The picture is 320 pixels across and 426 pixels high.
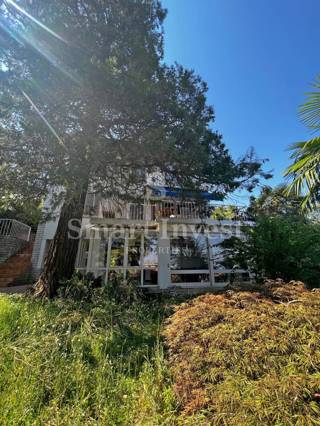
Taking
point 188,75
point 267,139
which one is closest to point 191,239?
point 267,139

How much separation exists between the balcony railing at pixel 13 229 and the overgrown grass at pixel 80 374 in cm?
1069

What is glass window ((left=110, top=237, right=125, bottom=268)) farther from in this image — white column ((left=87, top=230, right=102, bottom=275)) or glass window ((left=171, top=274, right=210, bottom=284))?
glass window ((left=171, top=274, right=210, bottom=284))

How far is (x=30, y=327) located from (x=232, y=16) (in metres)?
10.1

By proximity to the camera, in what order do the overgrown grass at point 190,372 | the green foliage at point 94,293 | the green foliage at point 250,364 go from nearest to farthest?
the green foliage at point 250,364, the overgrown grass at point 190,372, the green foliage at point 94,293

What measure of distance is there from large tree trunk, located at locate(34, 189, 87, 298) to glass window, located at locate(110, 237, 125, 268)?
4.13 m

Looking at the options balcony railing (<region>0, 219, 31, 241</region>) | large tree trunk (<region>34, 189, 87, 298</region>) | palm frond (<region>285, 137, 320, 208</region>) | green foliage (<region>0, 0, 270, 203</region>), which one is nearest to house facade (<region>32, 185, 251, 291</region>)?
balcony railing (<region>0, 219, 31, 241</region>)

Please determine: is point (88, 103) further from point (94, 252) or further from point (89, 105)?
point (94, 252)

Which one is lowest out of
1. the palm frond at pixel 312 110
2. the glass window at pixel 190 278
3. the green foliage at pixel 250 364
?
the green foliage at pixel 250 364

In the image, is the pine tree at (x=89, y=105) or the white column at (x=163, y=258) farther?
the white column at (x=163, y=258)

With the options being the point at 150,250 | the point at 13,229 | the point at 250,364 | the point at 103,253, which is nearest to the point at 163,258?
the point at 150,250

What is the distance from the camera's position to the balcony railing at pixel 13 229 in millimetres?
13117

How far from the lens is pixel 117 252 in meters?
11.9

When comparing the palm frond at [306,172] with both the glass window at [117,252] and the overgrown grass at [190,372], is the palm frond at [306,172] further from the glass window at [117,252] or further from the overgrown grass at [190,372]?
the glass window at [117,252]

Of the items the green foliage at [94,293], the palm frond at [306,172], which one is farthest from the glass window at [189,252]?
the palm frond at [306,172]
